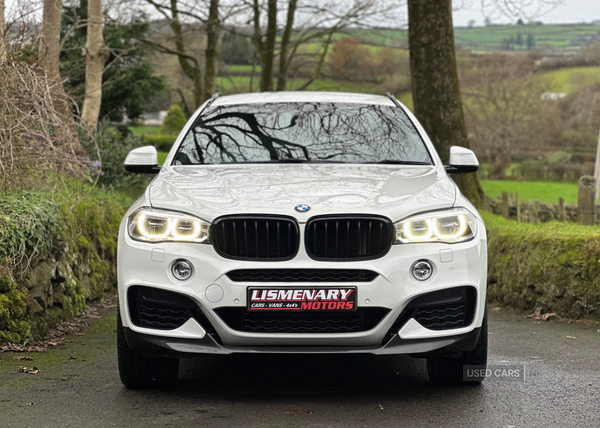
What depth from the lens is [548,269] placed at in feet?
27.8

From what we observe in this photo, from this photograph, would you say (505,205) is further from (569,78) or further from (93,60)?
(569,78)

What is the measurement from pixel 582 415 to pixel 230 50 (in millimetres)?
40717

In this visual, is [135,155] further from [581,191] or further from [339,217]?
[581,191]

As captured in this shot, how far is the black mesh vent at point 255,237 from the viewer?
4.75 metres

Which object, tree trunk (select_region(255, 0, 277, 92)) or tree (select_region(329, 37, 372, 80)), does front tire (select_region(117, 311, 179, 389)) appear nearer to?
tree trunk (select_region(255, 0, 277, 92))

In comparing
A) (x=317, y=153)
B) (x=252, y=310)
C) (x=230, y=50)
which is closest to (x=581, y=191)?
(x=317, y=153)

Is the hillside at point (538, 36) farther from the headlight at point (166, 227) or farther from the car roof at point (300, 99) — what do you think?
the headlight at point (166, 227)

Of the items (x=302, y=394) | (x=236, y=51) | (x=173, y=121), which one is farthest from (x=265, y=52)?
(x=173, y=121)

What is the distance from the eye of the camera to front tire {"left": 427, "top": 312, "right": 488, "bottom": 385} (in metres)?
5.20

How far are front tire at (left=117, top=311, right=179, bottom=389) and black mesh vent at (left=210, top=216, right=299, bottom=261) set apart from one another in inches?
32.5

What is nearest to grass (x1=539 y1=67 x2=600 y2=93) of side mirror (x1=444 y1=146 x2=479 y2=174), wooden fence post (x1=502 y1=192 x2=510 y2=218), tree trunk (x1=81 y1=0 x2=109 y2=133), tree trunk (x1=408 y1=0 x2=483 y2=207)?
wooden fence post (x1=502 y1=192 x2=510 y2=218)

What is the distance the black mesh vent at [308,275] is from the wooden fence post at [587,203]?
7380 mm

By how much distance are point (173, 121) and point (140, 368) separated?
2584 inches

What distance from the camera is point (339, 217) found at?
478cm
